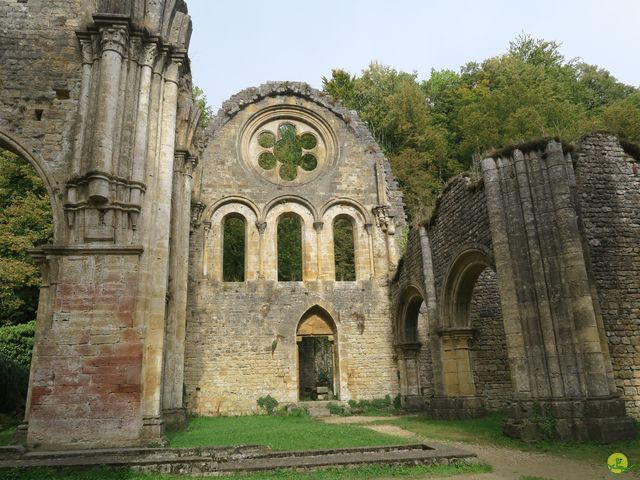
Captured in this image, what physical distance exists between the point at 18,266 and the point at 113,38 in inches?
433

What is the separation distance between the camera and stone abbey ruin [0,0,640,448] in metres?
7.42

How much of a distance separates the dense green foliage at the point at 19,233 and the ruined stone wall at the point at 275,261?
234 inches

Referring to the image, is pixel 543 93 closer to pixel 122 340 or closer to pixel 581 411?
pixel 581 411

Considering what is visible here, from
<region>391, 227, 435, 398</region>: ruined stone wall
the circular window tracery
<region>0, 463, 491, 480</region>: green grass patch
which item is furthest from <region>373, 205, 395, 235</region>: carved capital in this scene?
<region>0, 463, 491, 480</region>: green grass patch

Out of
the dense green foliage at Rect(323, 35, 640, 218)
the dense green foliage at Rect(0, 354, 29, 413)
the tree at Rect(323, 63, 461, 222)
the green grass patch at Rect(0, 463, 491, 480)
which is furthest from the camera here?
the tree at Rect(323, 63, 461, 222)

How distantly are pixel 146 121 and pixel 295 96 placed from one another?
36.7 ft

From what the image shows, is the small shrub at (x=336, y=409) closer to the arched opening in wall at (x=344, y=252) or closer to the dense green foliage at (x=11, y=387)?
the dense green foliage at (x=11, y=387)

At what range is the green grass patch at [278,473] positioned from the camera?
562 centimetres

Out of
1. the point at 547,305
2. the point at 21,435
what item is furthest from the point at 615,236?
the point at 21,435

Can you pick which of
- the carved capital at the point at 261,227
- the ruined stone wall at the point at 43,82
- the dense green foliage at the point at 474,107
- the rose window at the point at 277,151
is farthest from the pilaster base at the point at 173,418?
the dense green foliage at the point at 474,107

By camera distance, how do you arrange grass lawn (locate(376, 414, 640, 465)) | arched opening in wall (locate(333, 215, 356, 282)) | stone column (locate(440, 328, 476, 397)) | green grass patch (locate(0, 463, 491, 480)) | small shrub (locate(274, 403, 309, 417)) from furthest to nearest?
arched opening in wall (locate(333, 215, 356, 282)), small shrub (locate(274, 403, 309, 417)), stone column (locate(440, 328, 476, 397)), grass lawn (locate(376, 414, 640, 465)), green grass patch (locate(0, 463, 491, 480))

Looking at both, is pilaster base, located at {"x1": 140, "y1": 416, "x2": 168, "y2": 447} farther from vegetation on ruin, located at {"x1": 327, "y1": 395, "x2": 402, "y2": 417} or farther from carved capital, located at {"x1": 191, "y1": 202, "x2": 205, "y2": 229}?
carved capital, located at {"x1": 191, "y1": 202, "x2": 205, "y2": 229}

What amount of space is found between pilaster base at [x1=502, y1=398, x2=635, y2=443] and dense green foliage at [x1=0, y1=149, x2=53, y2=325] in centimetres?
1581

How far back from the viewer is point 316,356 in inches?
971
